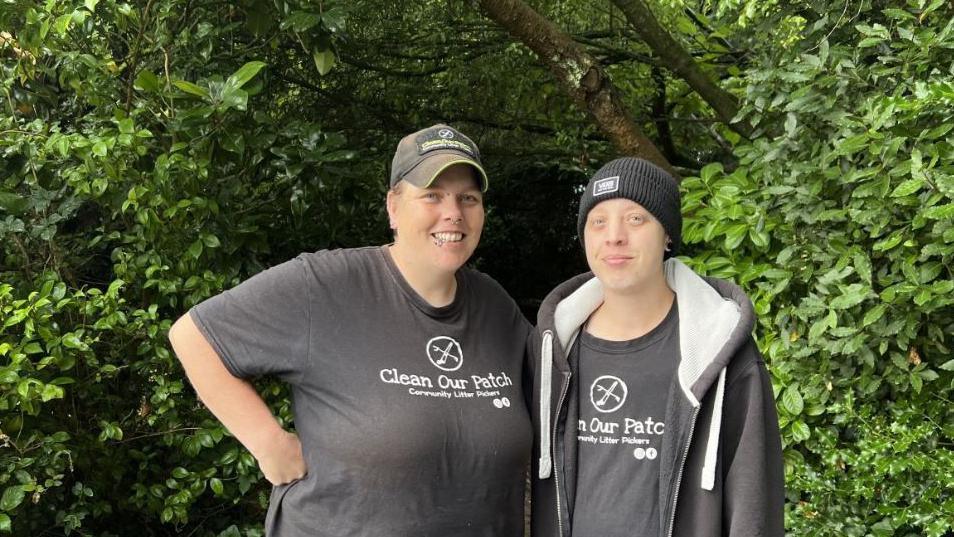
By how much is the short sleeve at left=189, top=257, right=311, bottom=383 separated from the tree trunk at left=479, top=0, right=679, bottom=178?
259 centimetres

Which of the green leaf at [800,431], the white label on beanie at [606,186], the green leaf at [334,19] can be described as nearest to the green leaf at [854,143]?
the green leaf at [800,431]

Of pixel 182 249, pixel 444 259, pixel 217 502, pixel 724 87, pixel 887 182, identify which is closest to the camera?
pixel 444 259

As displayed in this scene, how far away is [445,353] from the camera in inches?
95.3

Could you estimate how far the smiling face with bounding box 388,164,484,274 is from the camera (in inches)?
95.9

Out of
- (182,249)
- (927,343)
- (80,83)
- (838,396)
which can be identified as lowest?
(838,396)

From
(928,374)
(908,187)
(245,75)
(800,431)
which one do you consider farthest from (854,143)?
(245,75)

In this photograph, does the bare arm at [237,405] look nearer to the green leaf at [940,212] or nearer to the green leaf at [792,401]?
the green leaf at [792,401]

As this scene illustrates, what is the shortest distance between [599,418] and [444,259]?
1.89 feet

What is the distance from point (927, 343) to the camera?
3.58 m

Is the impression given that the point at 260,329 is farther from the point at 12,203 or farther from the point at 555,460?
the point at 12,203

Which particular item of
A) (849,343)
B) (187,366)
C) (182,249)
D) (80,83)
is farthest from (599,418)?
(80,83)

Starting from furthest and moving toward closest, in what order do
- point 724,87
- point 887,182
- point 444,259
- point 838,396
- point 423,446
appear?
point 724,87
point 838,396
point 887,182
point 444,259
point 423,446

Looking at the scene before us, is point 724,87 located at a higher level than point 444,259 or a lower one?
higher

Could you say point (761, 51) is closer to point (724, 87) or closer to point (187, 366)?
point (724, 87)
